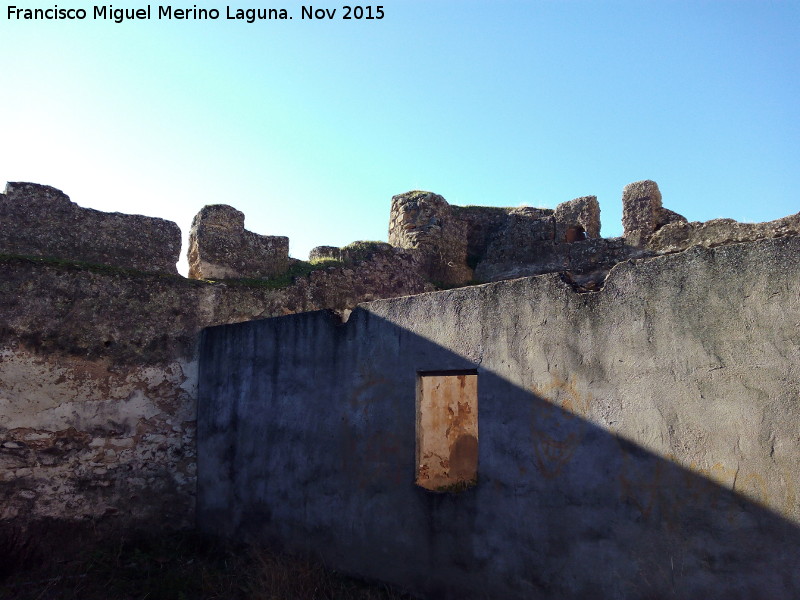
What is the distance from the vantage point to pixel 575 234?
11.8m

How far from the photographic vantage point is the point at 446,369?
15.7 ft

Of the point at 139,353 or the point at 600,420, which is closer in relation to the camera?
the point at 600,420

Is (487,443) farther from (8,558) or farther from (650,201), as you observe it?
(650,201)

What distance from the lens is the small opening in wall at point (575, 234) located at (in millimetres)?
11633

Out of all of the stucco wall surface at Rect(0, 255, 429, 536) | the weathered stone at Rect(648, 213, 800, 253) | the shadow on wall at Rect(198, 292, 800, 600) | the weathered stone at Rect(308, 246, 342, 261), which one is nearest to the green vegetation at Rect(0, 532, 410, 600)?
the shadow on wall at Rect(198, 292, 800, 600)

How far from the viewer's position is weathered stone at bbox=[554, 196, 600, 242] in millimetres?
11461

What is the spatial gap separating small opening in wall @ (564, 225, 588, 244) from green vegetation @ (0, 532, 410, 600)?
8.10 metres

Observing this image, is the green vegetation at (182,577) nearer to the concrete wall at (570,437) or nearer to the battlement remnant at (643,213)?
the concrete wall at (570,437)

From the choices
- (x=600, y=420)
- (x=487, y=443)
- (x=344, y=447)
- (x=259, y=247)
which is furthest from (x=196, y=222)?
(x=600, y=420)

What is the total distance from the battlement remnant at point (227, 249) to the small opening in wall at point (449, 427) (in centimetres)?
256

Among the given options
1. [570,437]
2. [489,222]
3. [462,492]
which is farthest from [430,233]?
[570,437]

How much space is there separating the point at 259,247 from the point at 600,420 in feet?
17.2

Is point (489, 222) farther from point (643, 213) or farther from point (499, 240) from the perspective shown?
point (643, 213)

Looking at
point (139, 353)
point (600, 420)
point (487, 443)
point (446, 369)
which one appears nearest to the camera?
point (600, 420)
